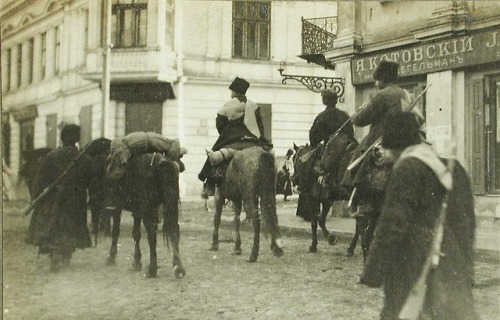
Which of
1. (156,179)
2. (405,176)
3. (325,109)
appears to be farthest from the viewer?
(156,179)

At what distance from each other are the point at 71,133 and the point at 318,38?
1.82m

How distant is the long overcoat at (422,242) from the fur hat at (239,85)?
1203mm

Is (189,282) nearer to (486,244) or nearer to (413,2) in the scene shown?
(486,244)

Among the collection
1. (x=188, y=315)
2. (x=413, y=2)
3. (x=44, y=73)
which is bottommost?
(x=188, y=315)

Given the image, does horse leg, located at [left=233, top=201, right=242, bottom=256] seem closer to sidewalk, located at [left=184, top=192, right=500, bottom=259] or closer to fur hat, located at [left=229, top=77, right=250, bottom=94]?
sidewalk, located at [left=184, top=192, right=500, bottom=259]

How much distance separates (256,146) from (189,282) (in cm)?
109

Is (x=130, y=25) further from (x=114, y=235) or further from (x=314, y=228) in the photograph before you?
(x=314, y=228)

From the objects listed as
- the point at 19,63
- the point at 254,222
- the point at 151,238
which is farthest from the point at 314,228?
the point at 19,63

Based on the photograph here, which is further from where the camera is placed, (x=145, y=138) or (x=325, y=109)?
(x=145, y=138)

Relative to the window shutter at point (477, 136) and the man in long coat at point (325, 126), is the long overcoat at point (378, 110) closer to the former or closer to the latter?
the man in long coat at point (325, 126)

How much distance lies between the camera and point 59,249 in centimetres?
444

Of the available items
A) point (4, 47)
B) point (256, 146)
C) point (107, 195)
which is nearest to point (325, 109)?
point (256, 146)

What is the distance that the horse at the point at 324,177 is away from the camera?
412cm

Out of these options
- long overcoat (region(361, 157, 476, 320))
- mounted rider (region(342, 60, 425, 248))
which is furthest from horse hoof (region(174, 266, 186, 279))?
long overcoat (region(361, 157, 476, 320))
